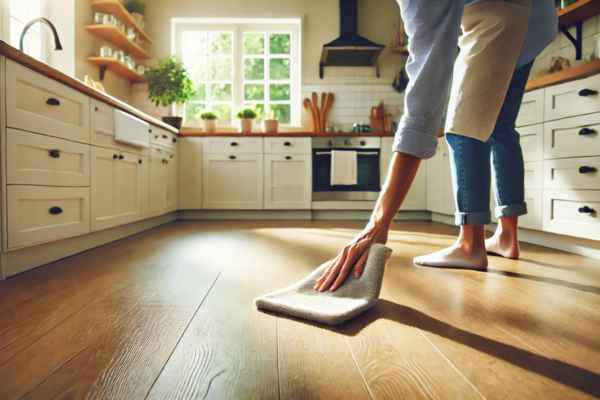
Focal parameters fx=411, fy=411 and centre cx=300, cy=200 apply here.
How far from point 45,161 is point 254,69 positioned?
3292 millimetres

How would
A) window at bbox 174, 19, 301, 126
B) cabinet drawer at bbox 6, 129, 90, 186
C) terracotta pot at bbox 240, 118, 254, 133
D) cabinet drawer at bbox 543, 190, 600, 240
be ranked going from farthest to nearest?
window at bbox 174, 19, 301, 126
terracotta pot at bbox 240, 118, 254, 133
cabinet drawer at bbox 543, 190, 600, 240
cabinet drawer at bbox 6, 129, 90, 186

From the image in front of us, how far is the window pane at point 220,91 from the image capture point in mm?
4555

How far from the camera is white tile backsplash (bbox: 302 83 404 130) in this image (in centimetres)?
444

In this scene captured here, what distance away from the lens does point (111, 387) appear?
56 cm

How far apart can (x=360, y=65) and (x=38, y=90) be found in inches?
137

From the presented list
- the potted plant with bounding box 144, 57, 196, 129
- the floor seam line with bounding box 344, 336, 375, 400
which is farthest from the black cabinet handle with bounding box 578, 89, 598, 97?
the potted plant with bounding box 144, 57, 196, 129

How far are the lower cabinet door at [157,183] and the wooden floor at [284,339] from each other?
5.32ft

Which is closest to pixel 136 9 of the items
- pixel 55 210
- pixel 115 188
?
pixel 115 188

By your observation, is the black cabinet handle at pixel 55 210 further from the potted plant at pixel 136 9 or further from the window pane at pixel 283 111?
the window pane at pixel 283 111

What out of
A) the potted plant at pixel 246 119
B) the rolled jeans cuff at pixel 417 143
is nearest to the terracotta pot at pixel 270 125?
the potted plant at pixel 246 119

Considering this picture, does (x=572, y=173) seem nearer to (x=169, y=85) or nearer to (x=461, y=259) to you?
(x=461, y=259)

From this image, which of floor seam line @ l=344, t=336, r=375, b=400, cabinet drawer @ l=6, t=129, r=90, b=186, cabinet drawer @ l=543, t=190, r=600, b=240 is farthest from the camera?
cabinet drawer @ l=543, t=190, r=600, b=240

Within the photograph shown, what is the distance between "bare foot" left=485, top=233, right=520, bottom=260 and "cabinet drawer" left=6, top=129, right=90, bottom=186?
178cm

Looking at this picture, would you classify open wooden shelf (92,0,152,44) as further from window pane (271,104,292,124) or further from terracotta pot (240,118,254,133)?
window pane (271,104,292,124)
